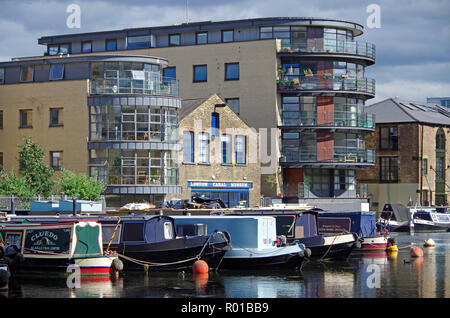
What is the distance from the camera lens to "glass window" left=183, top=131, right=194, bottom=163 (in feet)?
202

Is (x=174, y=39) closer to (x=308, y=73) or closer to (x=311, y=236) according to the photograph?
(x=308, y=73)

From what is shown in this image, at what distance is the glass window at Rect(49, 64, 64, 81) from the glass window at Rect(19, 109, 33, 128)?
2.89m

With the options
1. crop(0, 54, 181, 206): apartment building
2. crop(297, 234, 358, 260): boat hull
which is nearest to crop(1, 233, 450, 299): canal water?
crop(297, 234, 358, 260): boat hull

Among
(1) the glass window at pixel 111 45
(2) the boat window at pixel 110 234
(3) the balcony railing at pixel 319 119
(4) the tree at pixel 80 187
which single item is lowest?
(2) the boat window at pixel 110 234

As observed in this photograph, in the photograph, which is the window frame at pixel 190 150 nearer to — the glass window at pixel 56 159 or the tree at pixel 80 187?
the glass window at pixel 56 159

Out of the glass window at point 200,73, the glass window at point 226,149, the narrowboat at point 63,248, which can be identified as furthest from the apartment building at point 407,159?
the narrowboat at point 63,248

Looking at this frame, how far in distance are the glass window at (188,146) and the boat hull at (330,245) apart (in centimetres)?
2002

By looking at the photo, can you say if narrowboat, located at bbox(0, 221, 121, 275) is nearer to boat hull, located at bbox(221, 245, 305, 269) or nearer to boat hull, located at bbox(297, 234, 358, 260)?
boat hull, located at bbox(221, 245, 305, 269)

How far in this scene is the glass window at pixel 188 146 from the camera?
61.4 meters

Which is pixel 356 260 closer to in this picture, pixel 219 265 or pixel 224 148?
pixel 219 265
